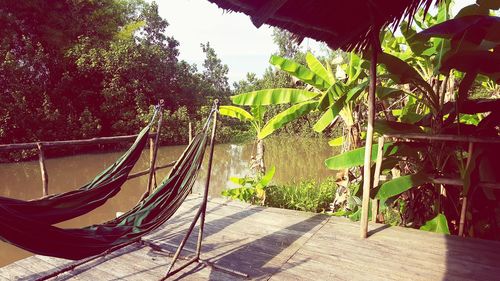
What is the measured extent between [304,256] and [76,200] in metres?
1.52

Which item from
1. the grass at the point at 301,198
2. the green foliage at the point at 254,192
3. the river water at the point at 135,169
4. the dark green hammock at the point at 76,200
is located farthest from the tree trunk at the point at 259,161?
the dark green hammock at the point at 76,200

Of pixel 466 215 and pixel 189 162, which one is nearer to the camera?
pixel 189 162

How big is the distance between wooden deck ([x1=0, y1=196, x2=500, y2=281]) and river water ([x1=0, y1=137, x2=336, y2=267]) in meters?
4.12

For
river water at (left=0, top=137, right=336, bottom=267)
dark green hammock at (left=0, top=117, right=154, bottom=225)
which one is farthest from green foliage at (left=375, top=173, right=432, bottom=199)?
river water at (left=0, top=137, right=336, bottom=267)

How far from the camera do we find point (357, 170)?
4.03m

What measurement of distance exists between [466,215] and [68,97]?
13.2 metres

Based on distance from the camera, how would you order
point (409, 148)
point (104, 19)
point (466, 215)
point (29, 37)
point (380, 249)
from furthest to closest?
point (104, 19), point (29, 37), point (409, 148), point (466, 215), point (380, 249)

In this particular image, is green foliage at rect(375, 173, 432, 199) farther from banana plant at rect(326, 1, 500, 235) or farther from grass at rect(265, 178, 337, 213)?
grass at rect(265, 178, 337, 213)

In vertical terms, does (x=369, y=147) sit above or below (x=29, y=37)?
below

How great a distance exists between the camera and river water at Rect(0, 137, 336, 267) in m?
6.92

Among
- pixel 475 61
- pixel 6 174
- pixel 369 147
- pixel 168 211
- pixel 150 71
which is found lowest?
pixel 6 174

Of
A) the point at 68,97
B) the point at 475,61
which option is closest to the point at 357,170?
the point at 475,61

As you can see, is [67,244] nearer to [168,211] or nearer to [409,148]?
[168,211]

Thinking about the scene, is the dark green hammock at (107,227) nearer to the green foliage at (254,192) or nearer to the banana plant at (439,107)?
the banana plant at (439,107)
